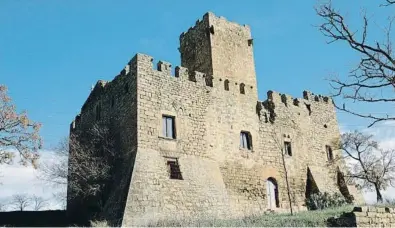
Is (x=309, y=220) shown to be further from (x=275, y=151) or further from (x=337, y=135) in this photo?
(x=337, y=135)

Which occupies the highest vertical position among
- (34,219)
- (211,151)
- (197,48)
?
(197,48)

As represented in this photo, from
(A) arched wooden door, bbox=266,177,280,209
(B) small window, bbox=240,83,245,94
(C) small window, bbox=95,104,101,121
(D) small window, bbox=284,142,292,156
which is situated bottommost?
(A) arched wooden door, bbox=266,177,280,209

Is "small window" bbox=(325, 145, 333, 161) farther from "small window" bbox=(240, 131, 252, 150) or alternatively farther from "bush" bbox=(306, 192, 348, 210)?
"small window" bbox=(240, 131, 252, 150)

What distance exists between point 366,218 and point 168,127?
9128 mm

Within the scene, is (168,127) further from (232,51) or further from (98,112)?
(232,51)

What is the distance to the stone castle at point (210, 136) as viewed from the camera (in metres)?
17.8

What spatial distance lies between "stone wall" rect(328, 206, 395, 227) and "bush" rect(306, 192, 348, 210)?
26.8ft

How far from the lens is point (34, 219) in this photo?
2219 cm

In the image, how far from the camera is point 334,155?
88.6 ft

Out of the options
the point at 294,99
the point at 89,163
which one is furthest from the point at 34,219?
the point at 294,99

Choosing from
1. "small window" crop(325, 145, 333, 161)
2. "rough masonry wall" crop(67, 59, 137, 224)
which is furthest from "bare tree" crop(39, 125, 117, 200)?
"small window" crop(325, 145, 333, 161)

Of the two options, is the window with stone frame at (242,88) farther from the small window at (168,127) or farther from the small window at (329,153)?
the small window at (329,153)

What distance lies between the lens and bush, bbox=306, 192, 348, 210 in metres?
22.9

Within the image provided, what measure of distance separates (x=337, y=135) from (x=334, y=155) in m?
1.50
